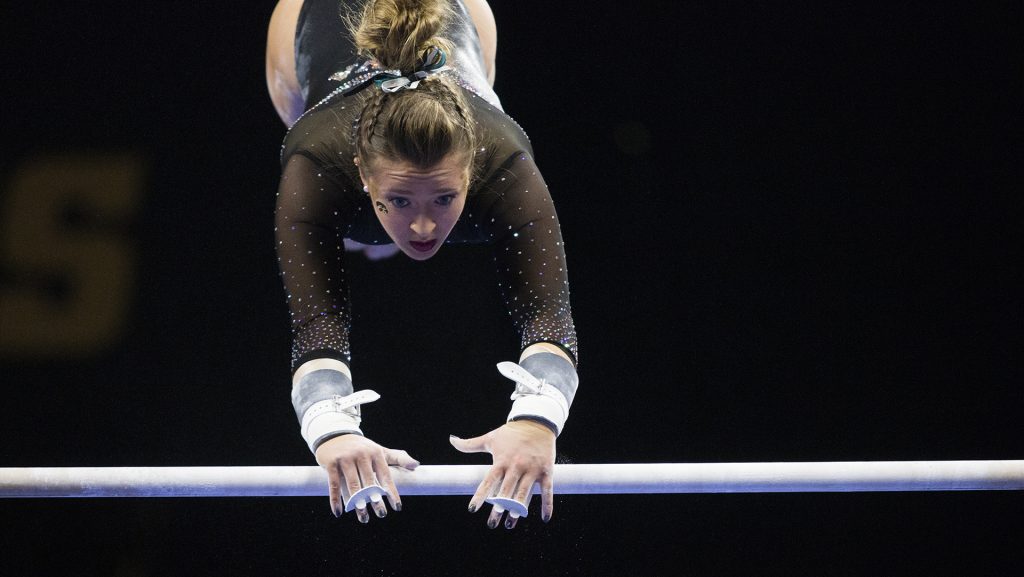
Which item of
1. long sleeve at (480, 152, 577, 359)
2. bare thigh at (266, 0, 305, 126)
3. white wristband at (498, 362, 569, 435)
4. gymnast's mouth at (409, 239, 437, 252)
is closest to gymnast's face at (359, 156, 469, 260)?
gymnast's mouth at (409, 239, 437, 252)

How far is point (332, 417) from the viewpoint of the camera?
1.56 m

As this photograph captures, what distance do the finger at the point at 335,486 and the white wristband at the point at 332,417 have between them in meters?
0.05

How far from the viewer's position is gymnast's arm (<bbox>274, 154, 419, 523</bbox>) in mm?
1516

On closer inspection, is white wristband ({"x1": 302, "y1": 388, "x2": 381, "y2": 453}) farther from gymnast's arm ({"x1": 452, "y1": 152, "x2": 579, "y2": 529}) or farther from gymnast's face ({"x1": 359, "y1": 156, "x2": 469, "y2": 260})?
gymnast's face ({"x1": 359, "y1": 156, "x2": 469, "y2": 260})

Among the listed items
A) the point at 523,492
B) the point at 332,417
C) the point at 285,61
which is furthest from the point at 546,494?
the point at 285,61

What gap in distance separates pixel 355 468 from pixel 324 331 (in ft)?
0.89

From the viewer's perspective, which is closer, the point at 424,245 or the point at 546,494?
the point at 546,494

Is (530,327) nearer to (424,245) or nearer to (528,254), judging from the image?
(528,254)

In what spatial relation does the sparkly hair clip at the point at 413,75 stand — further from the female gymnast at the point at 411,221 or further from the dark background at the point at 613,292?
the dark background at the point at 613,292

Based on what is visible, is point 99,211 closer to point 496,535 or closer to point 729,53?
point 496,535

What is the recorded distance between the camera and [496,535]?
2990mm

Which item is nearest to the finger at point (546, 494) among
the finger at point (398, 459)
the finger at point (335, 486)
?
the finger at point (398, 459)

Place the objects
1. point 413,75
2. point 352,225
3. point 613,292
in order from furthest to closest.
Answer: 1. point 613,292
2. point 352,225
3. point 413,75

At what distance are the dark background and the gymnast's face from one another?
1.29m
